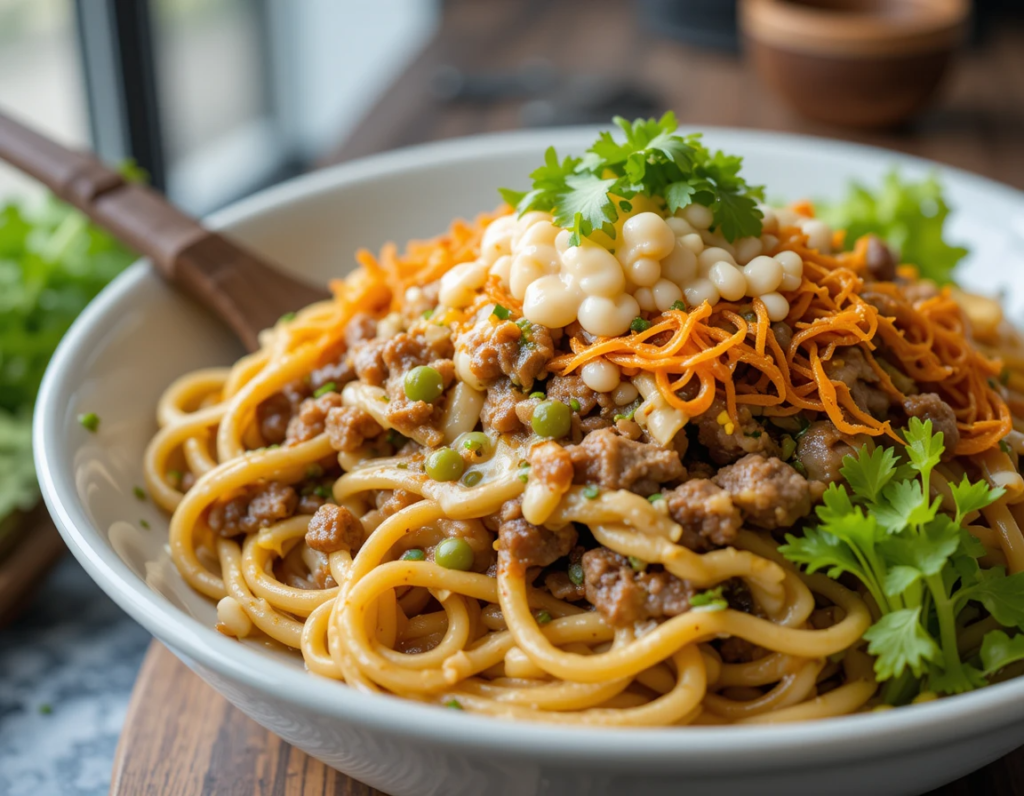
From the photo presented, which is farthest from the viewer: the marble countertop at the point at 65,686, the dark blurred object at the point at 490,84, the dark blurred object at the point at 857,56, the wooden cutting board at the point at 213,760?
the dark blurred object at the point at 490,84

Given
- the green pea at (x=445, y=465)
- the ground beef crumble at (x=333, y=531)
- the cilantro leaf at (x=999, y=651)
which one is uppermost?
the green pea at (x=445, y=465)

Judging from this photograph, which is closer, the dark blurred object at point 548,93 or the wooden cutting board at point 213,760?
the wooden cutting board at point 213,760

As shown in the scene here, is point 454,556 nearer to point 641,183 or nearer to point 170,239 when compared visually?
point 641,183

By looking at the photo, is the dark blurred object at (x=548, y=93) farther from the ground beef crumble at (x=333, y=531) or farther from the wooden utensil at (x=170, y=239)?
the ground beef crumble at (x=333, y=531)

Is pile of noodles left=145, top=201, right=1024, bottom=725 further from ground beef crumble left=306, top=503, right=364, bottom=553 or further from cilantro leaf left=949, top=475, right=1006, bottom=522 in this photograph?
cilantro leaf left=949, top=475, right=1006, bottom=522

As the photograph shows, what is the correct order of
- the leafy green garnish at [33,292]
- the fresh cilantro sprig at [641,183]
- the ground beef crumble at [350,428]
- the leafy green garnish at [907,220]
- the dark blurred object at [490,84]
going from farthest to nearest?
the dark blurred object at [490,84] < the leafy green garnish at [907,220] < the leafy green garnish at [33,292] < the ground beef crumble at [350,428] < the fresh cilantro sprig at [641,183]

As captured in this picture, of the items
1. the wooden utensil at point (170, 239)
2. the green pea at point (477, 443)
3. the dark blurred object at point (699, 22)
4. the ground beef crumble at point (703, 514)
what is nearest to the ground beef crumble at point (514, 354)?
the green pea at point (477, 443)

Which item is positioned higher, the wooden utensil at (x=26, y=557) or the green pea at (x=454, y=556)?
the green pea at (x=454, y=556)
